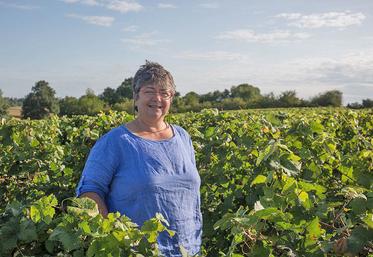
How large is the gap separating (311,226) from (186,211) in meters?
0.87

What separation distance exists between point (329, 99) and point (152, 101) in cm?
4041

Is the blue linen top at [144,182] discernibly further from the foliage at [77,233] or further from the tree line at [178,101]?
the tree line at [178,101]

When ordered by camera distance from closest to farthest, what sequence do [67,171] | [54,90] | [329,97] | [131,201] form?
[131,201] < [67,171] < [329,97] < [54,90]

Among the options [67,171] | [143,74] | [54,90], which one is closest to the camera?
[143,74]

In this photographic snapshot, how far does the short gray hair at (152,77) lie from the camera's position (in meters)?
2.63

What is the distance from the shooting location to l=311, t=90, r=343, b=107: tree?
40969mm

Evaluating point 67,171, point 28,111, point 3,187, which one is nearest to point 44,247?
point 67,171

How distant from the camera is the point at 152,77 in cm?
262

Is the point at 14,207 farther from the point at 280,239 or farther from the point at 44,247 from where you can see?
the point at 280,239

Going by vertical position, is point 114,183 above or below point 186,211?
above

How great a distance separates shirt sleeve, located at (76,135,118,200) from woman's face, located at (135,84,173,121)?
11.1 inches

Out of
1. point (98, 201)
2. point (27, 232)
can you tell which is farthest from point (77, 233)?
point (98, 201)

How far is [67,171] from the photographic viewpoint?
14.0 feet

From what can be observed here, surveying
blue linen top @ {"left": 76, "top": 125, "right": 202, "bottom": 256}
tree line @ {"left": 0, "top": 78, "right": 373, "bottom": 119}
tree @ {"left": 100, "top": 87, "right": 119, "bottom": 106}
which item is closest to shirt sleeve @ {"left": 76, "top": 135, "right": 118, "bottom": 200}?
blue linen top @ {"left": 76, "top": 125, "right": 202, "bottom": 256}
